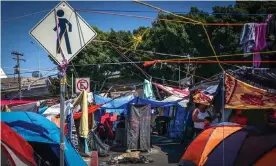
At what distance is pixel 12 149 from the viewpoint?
4855 millimetres

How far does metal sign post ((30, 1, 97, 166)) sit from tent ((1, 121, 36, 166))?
2.40ft

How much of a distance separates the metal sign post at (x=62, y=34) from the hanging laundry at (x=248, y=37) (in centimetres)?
727

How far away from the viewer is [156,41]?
99.9 ft

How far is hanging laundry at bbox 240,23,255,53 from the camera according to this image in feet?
34.7

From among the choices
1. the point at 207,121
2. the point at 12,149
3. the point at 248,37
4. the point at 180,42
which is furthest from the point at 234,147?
the point at 180,42

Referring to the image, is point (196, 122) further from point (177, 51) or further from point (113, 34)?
point (113, 34)

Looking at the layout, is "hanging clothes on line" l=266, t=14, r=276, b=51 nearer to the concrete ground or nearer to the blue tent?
the concrete ground

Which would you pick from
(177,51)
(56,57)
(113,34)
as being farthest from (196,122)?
(113,34)

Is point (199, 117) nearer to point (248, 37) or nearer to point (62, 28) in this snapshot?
point (248, 37)

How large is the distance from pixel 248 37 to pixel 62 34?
7647 mm

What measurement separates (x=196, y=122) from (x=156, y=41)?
1876cm

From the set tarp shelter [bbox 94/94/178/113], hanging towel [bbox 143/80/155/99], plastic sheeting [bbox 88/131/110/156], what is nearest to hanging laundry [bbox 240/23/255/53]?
tarp shelter [bbox 94/94/178/113]

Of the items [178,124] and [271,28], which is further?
[178,124]

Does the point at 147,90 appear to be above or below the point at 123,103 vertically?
above
